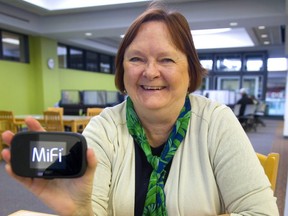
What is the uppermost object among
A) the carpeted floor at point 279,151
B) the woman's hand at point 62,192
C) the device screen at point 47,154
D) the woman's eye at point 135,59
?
the woman's eye at point 135,59

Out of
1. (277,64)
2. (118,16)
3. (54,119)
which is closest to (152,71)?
(54,119)

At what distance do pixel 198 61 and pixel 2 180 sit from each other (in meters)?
Result: 3.37

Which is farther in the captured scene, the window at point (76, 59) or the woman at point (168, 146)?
the window at point (76, 59)

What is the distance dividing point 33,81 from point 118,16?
331 centimetres

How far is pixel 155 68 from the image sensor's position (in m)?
0.86

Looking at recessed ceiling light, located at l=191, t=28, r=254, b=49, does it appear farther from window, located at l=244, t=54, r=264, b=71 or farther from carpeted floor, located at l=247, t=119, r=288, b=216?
carpeted floor, located at l=247, t=119, r=288, b=216

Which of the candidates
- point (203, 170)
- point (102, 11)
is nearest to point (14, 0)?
point (102, 11)

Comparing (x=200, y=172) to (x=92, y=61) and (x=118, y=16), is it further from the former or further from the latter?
(x=92, y=61)

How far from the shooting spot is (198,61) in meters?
0.94

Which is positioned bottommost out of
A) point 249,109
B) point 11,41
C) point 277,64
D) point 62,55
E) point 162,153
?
point 249,109

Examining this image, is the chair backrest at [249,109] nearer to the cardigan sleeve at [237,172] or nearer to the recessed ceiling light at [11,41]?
the recessed ceiling light at [11,41]

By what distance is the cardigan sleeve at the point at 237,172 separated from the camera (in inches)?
29.5

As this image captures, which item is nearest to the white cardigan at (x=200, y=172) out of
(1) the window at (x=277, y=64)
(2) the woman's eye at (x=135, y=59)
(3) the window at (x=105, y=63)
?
(2) the woman's eye at (x=135, y=59)

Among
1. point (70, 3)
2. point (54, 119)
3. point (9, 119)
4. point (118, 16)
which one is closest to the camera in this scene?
point (54, 119)
